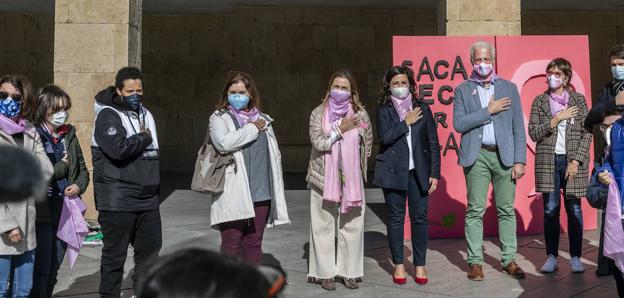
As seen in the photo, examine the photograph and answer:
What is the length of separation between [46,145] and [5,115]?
540 millimetres

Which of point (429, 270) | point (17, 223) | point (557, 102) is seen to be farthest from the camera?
point (429, 270)

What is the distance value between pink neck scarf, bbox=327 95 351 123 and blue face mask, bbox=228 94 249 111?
2.58 feet

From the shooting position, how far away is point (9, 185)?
4.38 ft

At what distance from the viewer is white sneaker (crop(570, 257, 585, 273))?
264 inches

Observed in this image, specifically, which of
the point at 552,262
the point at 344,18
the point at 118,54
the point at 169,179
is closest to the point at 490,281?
the point at 552,262

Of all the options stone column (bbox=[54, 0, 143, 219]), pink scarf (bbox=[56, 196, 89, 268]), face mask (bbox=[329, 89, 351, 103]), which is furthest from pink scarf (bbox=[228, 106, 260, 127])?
stone column (bbox=[54, 0, 143, 219])

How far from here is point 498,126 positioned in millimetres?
6504

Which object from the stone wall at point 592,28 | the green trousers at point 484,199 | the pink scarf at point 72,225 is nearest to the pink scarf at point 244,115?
the pink scarf at point 72,225

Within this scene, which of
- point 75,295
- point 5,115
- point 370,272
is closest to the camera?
point 5,115

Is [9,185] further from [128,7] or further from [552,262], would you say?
[128,7]

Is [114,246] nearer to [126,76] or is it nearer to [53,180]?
[53,180]

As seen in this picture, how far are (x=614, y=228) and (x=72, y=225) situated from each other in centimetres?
344

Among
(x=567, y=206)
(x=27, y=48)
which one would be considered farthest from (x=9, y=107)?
(x=27, y=48)

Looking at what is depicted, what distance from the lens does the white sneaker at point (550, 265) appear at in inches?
265
